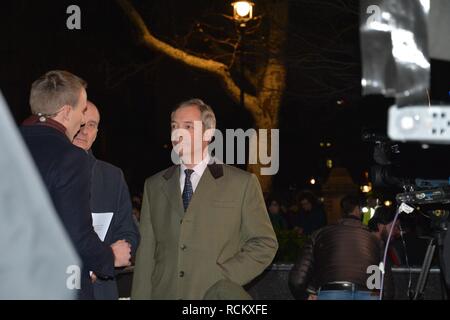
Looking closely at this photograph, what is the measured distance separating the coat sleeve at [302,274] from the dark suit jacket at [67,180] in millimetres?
2425

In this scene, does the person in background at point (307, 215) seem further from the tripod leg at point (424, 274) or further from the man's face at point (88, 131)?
the man's face at point (88, 131)

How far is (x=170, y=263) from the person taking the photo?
11.9 feet

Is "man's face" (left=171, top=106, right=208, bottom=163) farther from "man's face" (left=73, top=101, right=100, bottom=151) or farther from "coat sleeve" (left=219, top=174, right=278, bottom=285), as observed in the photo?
"man's face" (left=73, top=101, right=100, bottom=151)

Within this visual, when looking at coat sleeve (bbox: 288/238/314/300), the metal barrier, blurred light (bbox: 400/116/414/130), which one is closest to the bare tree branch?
the metal barrier

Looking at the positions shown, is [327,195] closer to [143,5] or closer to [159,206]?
[143,5]

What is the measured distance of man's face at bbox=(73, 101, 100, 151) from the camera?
414 centimetres

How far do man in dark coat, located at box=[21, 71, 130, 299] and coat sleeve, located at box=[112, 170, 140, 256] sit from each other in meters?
0.46

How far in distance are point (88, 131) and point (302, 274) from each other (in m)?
2.05

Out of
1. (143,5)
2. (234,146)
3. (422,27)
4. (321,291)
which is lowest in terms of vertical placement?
(321,291)

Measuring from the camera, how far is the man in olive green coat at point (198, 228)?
Answer: 359 centimetres

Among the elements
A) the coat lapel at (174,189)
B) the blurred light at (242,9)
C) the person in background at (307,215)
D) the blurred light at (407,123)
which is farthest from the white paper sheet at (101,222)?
the blurred light at (242,9)

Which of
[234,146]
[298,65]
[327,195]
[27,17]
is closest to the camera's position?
[298,65]
